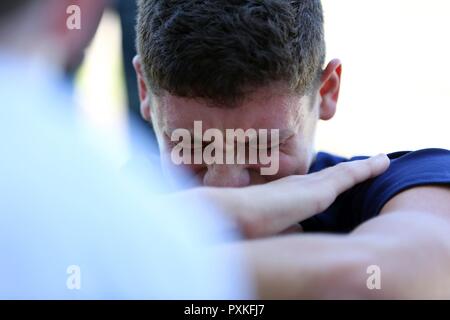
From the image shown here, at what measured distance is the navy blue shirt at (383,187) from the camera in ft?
4.25

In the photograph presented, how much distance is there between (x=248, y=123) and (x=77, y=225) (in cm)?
59

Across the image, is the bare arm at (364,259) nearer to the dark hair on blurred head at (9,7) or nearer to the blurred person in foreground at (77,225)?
the blurred person in foreground at (77,225)

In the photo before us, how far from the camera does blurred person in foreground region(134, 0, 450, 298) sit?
1.15m

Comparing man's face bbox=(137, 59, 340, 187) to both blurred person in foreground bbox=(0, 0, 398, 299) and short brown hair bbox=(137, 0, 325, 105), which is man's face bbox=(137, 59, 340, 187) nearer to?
short brown hair bbox=(137, 0, 325, 105)

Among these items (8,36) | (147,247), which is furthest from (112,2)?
(147,247)

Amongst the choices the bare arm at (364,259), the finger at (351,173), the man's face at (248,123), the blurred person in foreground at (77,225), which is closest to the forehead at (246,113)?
the man's face at (248,123)

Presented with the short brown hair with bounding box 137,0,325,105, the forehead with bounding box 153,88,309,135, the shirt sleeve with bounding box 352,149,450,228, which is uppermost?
the short brown hair with bounding box 137,0,325,105

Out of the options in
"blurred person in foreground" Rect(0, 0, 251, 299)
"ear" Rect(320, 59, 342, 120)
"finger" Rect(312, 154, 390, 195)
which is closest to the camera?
"blurred person in foreground" Rect(0, 0, 251, 299)

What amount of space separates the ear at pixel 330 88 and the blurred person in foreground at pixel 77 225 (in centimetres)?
71

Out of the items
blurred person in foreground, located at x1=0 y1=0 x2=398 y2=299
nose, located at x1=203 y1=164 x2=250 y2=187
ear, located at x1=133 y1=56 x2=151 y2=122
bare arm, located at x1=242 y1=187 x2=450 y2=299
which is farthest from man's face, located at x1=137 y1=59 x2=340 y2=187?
blurred person in foreground, located at x1=0 y1=0 x2=398 y2=299

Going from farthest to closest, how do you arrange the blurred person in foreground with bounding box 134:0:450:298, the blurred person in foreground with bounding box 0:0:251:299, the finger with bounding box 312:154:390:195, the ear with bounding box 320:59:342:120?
the ear with bounding box 320:59:342:120, the finger with bounding box 312:154:390:195, the blurred person in foreground with bounding box 134:0:450:298, the blurred person in foreground with bounding box 0:0:251:299
